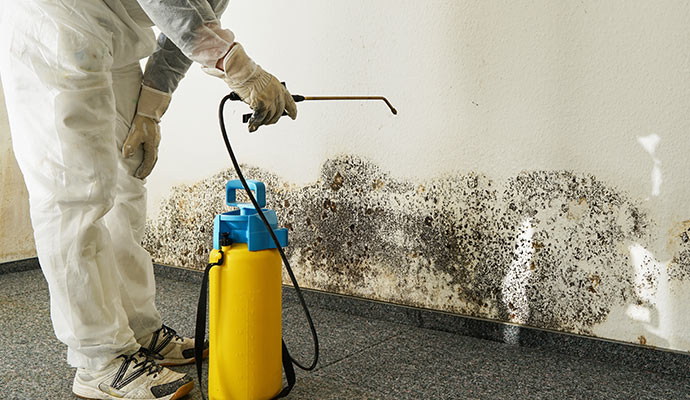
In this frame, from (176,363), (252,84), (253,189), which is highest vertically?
(252,84)

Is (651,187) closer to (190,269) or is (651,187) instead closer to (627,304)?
(627,304)

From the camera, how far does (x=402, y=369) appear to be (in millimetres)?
1527

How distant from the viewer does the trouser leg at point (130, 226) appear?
1.52 meters

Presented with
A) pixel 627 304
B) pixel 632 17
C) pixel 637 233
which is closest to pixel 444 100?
pixel 632 17

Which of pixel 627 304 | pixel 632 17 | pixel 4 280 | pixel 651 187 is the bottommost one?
pixel 4 280

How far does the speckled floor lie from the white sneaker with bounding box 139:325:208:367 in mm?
41

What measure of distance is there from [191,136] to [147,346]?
1104mm

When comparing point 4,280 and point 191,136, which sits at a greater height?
point 191,136

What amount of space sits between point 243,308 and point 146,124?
0.61 m

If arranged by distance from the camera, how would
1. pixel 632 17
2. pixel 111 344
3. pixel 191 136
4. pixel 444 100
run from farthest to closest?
1. pixel 191 136
2. pixel 444 100
3. pixel 632 17
4. pixel 111 344

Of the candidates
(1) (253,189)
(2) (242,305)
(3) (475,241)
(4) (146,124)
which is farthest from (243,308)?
(3) (475,241)

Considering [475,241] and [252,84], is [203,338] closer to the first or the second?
[252,84]

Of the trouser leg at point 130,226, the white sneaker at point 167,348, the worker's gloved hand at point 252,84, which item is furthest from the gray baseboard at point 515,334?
the worker's gloved hand at point 252,84

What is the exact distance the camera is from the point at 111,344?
133cm
